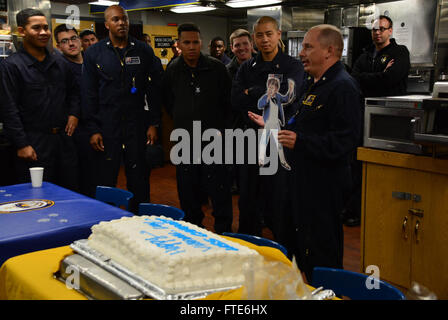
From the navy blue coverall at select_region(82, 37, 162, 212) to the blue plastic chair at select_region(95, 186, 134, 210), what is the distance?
0.92m

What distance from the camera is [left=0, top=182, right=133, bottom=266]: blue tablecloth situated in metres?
1.97

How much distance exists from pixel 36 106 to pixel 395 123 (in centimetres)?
255

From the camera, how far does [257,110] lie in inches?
136

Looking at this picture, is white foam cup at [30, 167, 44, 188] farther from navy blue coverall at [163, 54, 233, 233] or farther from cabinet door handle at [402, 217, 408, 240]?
cabinet door handle at [402, 217, 408, 240]

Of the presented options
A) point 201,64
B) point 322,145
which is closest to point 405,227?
point 322,145

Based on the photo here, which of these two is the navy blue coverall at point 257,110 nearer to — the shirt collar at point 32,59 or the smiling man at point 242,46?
the smiling man at point 242,46

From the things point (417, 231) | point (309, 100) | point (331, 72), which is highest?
point (331, 72)

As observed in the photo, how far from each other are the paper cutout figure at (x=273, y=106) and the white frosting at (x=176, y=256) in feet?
5.76

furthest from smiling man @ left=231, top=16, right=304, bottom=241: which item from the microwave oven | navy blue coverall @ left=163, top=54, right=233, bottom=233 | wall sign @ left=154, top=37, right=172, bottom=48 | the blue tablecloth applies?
wall sign @ left=154, top=37, right=172, bottom=48

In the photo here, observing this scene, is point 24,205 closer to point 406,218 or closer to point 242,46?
point 406,218

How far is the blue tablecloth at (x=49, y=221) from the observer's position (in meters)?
1.97

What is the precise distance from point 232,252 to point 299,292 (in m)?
0.31
